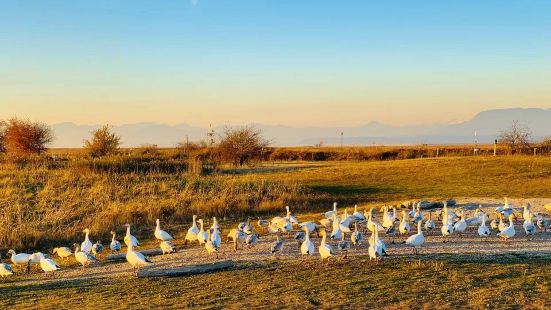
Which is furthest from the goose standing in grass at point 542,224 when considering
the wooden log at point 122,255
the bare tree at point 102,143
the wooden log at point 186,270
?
the bare tree at point 102,143

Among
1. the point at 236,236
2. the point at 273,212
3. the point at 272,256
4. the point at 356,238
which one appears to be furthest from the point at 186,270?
the point at 273,212

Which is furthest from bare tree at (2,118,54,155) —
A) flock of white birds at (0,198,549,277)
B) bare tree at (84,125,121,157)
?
flock of white birds at (0,198,549,277)

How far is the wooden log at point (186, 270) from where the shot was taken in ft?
40.5

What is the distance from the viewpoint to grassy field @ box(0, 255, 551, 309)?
949 cm

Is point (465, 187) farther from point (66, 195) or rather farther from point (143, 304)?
point (143, 304)

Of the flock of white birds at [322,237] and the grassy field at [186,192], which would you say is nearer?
the flock of white birds at [322,237]

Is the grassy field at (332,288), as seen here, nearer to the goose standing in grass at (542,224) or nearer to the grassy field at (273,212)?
the grassy field at (273,212)

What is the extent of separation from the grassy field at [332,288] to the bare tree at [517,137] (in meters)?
51.4

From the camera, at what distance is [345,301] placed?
31.2 feet

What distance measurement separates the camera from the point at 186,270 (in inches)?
491

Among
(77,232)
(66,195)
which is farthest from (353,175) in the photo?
(77,232)

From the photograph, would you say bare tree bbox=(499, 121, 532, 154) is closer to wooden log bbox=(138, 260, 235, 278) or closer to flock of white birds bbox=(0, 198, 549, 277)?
flock of white birds bbox=(0, 198, 549, 277)

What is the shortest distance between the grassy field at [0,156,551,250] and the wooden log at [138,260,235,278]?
33.3 feet

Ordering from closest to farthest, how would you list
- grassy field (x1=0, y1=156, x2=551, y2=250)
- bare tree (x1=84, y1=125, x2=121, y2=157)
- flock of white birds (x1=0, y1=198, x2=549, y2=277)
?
flock of white birds (x1=0, y1=198, x2=549, y2=277), grassy field (x1=0, y1=156, x2=551, y2=250), bare tree (x1=84, y1=125, x2=121, y2=157)
